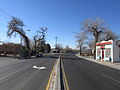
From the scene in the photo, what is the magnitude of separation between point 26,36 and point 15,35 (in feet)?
13.6

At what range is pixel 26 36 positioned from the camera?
63.4 meters

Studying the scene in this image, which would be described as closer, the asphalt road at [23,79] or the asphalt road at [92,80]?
the asphalt road at [23,79]

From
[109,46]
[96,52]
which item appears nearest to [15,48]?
[96,52]

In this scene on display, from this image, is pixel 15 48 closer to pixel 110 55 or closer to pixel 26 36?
pixel 26 36

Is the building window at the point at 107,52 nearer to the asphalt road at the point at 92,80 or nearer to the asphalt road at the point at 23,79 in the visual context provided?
the asphalt road at the point at 92,80

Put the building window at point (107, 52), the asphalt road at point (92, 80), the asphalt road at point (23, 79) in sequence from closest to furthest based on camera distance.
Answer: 1. the asphalt road at point (23, 79)
2. the asphalt road at point (92, 80)
3. the building window at point (107, 52)

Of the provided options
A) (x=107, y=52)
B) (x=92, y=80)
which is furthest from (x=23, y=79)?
(x=107, y=52)

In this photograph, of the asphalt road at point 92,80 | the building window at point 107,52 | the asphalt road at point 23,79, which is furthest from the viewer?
the building window at point 107,52

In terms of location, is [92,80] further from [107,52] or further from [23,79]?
[107,52]

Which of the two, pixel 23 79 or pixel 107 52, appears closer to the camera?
pixel 23 79

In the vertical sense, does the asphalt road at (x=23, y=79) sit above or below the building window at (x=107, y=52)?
below

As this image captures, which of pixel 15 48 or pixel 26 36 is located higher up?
pixel 26 36

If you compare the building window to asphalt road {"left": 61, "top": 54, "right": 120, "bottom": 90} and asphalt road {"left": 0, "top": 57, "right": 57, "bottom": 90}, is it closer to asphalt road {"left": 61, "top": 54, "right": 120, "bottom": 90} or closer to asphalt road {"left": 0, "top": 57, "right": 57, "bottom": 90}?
asphalt road {"left": 61, "top": 54, "right": 120, "bottom": 90}

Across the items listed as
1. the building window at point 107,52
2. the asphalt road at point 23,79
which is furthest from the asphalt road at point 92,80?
the building window at point 107,52
